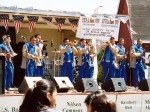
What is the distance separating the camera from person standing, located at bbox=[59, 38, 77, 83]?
44.0ft

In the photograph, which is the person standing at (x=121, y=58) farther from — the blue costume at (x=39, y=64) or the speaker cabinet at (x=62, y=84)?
the speaker cabinet at (x=62, y=84)

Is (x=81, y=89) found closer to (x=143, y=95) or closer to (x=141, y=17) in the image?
(x=143, y=95)

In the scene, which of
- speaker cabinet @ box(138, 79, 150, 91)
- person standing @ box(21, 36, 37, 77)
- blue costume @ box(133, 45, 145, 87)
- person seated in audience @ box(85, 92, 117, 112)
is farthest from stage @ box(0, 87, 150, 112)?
person seated in audience @ box(85, 92, 117, 112)

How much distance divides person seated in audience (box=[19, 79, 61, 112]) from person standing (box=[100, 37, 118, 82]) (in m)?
10.2

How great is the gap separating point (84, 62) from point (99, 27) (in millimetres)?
1264

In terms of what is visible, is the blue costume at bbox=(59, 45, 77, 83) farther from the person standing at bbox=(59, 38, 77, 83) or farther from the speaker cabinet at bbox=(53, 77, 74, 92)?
the speaker cabinet at bbox=(53, 77, 74, 92)

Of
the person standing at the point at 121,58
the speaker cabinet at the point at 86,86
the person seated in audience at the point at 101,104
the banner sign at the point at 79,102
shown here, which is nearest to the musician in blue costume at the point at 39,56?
the speaker cabinet at the point at 86,86

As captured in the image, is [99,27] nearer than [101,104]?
No

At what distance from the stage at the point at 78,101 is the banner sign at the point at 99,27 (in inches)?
149

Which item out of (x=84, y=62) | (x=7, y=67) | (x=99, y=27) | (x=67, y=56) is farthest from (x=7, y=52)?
(x=99, y=27)

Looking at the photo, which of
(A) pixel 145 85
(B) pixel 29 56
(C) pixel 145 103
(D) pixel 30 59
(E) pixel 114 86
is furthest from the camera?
(D) pixel 30 59

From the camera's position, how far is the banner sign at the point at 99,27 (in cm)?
1398

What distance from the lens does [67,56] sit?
1354 centimetres

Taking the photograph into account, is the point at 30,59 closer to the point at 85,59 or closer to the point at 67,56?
the point at 67,56
